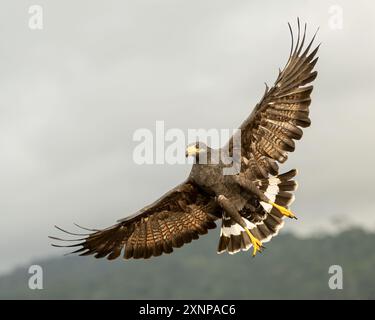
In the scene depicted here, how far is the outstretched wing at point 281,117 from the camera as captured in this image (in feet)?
53.1

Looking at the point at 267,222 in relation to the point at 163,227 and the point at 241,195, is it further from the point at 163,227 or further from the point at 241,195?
the point at 163,227

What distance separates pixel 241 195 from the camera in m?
16.5

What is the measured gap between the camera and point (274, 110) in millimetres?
16266

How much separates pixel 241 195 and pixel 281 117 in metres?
1.78

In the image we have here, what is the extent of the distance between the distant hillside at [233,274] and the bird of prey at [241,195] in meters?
148

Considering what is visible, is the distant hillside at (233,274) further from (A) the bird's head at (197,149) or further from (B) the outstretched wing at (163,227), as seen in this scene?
(A) the bird's head at (197,149)

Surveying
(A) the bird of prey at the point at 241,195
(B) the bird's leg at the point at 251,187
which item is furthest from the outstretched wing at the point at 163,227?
(B) the bird's leg at the point at 251,187

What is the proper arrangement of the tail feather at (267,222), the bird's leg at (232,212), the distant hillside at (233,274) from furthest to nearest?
the distant hillside at (233,274)
the tail feather at (267,222)
the bird's leg at (232,212)

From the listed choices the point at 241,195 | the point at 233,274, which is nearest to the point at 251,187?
the point at 241,195

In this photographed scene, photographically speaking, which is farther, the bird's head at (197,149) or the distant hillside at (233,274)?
the distant hillside at (233,274)

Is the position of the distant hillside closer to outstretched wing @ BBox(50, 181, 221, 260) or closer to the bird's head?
outstretched wing @ BBox(50, 181, 221, 260)

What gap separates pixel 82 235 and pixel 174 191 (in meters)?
2.13

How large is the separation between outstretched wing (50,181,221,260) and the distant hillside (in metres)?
148
